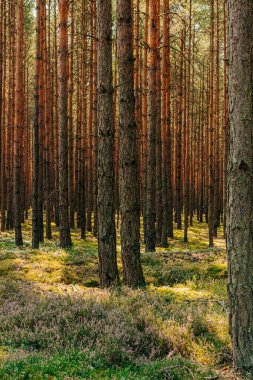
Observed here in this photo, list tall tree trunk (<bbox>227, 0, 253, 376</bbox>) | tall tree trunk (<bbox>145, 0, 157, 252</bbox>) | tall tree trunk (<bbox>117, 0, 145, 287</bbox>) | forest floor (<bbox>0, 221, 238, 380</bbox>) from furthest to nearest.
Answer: tall tree trunk (<bbox>145, 0, 157, 252</bbox>)
tall tree trunk (<bbox>117, 0, 145, 287</bbox>)
tall tree trunk (<bbox>227, 0, 253, 376</bbox>)
forest floor (<bbox>0, 221, 238, 380</bbox>)

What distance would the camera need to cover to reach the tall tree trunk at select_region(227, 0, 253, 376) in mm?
4773

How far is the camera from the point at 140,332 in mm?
5781

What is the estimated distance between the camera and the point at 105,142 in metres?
8.65

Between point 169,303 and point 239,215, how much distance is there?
320 centimetres

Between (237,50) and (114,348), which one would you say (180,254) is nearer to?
(114,348)

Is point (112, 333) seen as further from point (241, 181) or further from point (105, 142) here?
point (105, 142)

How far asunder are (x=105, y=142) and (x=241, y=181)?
4.25 m

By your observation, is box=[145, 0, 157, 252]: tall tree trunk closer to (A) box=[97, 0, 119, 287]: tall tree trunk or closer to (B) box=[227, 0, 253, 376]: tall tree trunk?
(A) box=[97, 0, 119, 287]: tall tree trunk

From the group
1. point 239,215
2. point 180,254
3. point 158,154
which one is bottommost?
point 180,254

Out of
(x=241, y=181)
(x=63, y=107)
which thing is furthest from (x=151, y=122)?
(x=241, y=181)

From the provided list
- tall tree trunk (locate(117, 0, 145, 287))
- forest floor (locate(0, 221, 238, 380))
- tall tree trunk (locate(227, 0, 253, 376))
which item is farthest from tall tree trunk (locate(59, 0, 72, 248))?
tall tree trunk (locate(227, 0, 253, 376))

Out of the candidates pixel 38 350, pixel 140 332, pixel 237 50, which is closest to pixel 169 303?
pixel 140 332

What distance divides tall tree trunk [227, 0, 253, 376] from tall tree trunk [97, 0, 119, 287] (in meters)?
4.03

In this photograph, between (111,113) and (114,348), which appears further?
(111,113)
